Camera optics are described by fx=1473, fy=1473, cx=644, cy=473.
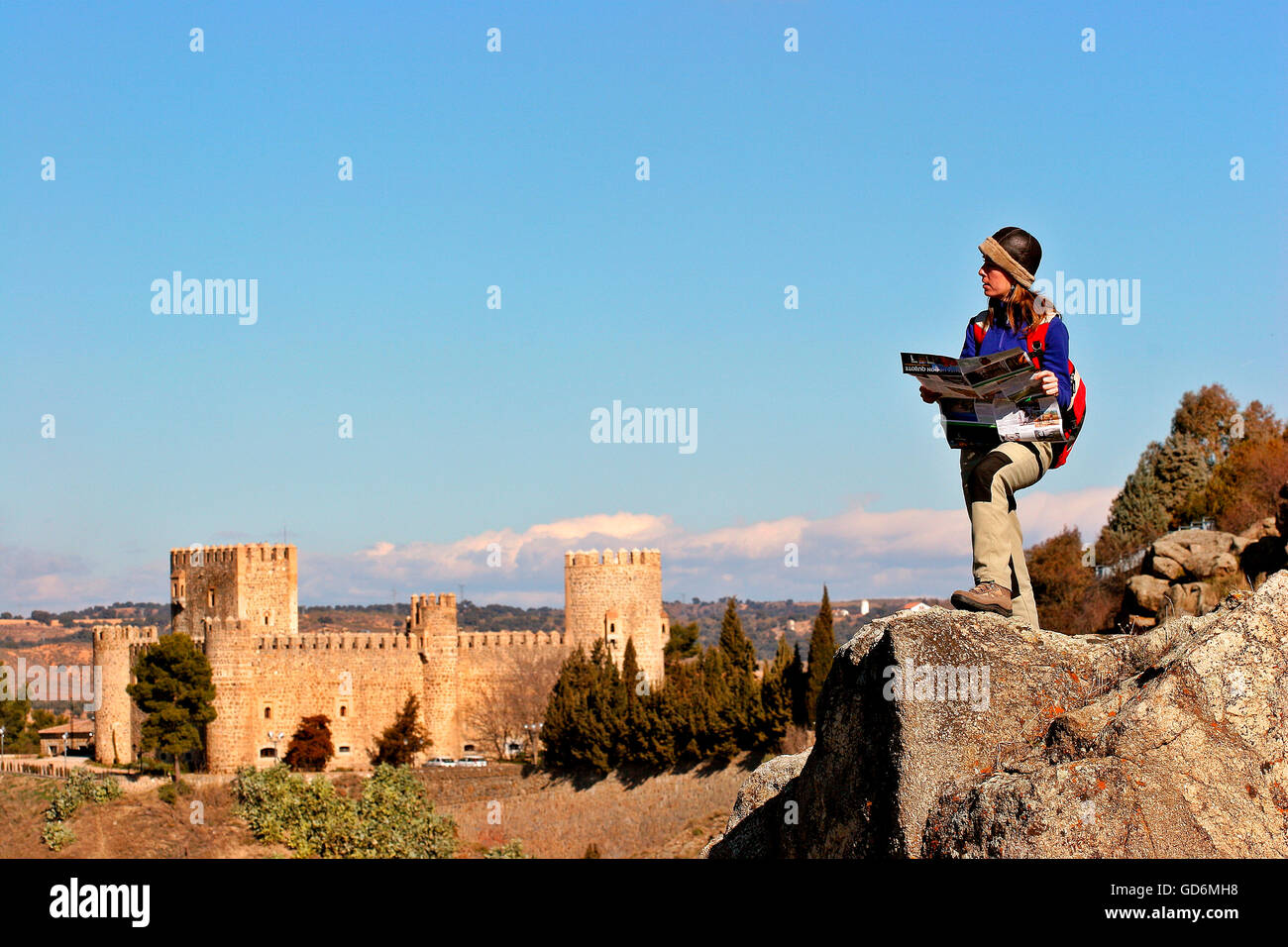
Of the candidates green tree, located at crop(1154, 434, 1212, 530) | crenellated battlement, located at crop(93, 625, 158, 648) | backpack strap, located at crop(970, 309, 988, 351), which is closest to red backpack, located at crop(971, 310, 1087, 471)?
backpack strap, located at crop(970, 309, 988, 351)

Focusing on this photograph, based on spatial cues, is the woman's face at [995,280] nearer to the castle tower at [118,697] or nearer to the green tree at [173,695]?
the green tree at [173,695]

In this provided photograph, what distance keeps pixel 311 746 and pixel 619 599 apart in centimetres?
1246

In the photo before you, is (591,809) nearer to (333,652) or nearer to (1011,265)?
(333,652)

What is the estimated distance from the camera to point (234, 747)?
51875 millimetres

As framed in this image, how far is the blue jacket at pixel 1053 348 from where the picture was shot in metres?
7.17

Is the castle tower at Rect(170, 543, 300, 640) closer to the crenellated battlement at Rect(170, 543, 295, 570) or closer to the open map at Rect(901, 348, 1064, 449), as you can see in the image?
the crenellated battlement at Rect(170, 543, 295, 570)

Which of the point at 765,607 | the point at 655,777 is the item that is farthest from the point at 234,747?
the point at 765,607

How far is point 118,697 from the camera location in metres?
57.1

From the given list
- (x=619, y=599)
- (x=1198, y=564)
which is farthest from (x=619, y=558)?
(x=1198, y=564)

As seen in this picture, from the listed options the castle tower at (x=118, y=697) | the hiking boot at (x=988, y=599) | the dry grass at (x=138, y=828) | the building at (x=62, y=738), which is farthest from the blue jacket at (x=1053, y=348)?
the building at (x=62, y=738)

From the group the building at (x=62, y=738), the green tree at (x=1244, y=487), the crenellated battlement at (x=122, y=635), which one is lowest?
the building at (x=62, y=738)
